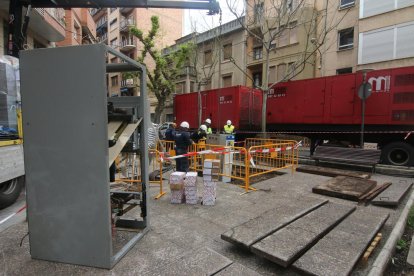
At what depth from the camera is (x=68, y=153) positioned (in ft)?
9.41

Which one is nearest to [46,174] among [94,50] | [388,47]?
[94,50]

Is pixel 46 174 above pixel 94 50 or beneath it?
beneath

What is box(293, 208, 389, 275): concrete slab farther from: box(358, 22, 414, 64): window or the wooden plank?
box(358, 22, 414, 64): window

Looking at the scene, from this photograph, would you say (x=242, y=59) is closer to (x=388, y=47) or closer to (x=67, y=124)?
(x=388, y=47)

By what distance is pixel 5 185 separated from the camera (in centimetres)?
537

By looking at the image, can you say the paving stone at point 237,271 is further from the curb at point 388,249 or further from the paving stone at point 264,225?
the curb at point 388,249

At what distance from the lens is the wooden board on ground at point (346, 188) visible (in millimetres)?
5668

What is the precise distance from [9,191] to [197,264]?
4.77m

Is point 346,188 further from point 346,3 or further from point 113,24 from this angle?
point 113,24

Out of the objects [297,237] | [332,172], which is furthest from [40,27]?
[297,237]

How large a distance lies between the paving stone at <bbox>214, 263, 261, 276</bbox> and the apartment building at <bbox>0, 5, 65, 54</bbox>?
12.3 metres

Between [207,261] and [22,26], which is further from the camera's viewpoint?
[22,26]

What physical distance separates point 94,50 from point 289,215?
369 centimetres

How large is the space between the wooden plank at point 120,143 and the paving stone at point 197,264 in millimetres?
1390
